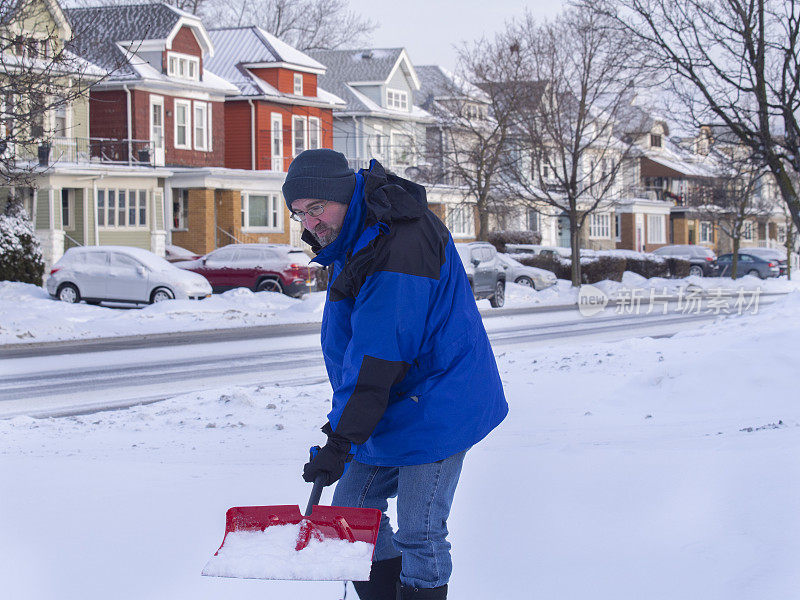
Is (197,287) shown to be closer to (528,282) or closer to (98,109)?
(528,282)

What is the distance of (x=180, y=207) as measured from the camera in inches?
1512

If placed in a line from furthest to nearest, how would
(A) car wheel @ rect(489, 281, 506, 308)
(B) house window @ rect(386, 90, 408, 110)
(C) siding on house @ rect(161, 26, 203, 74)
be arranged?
1. (B) house window @ rect(386, 90, 408, 110)
2. (C) siding on house @ rect(161, 26, 203, 74)
3. (A) car wheel @ rect(489, 281, 506, 308)

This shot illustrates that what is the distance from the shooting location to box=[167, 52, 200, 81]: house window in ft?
123

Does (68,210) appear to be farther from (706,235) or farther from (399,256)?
(706,235)

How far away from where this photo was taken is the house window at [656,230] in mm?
68188

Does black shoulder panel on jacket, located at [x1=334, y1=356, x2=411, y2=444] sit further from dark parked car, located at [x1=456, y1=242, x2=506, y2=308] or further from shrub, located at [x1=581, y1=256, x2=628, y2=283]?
shrub, located at [x1=581, y1=256, x2=628, y2=283]

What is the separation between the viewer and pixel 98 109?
119 feet

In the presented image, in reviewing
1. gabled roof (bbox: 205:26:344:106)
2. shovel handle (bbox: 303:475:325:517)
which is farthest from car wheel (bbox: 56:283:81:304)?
shovel handle (bbox: 303:475:325:517)

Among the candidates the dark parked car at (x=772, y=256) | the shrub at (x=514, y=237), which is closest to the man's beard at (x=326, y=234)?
the dark parked car at (x=772, y=256)

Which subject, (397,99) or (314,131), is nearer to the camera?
(314,131)

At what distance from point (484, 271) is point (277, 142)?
67.7 feet

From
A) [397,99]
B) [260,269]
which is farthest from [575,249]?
[397,99]

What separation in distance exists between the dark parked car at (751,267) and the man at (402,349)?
40.9m

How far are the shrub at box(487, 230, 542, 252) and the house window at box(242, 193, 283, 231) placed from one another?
1214 centimetres
